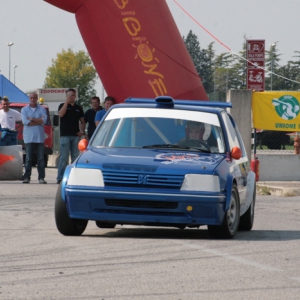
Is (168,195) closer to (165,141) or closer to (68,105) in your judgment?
(165,141)

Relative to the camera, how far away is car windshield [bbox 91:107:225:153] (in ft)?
34.7

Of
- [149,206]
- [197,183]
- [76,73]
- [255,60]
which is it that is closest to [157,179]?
[149,206]

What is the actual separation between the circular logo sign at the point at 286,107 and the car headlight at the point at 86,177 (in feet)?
44.7

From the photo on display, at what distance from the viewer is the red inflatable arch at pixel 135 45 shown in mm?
22188

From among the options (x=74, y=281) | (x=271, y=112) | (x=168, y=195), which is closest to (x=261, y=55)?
(x=271, y=112)

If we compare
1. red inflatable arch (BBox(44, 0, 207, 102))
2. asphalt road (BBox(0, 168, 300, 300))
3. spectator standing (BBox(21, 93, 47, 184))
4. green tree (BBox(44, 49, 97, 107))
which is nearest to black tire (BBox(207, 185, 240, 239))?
asphalt road (BBox(0, 168, 300, 300))

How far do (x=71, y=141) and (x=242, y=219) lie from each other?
8.86m

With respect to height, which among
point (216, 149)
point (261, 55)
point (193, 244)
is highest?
point (261, 55)

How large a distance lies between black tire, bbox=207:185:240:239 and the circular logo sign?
12.8 metres

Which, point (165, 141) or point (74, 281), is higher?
point (165, 141)

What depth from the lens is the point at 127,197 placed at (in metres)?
9.59

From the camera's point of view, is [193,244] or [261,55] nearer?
[193,244]

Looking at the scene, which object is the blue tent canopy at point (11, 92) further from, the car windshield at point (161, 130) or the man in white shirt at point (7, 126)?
the car windshield at point (161, 130)

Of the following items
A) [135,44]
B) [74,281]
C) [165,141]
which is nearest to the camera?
[74,281]
